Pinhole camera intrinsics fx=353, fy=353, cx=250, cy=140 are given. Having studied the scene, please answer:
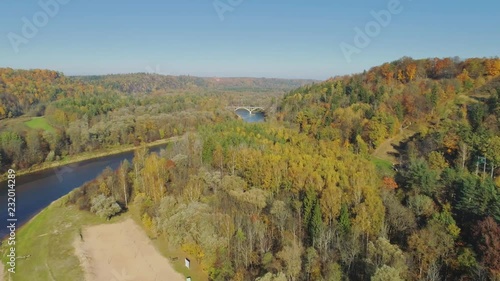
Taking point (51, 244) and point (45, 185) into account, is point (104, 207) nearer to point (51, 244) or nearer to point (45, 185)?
point (51, 244)

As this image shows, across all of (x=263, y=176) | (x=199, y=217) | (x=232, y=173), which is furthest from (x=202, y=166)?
(x=199, y=217)

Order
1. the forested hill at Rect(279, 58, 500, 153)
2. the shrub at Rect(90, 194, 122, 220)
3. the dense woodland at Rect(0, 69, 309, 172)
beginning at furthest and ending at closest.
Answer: the dense woodland at Rect(0, 69, 309, 172) < the forested hill at Rect(279, 58, 500, 153) < the shrub at Rect(90, 194, 122, 220)

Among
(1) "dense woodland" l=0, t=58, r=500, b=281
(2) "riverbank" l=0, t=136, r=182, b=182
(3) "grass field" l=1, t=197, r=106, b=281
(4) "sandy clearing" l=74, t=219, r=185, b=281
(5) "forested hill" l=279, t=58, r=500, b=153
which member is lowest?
(2) "riverbank" l=0, t=136, r=182, b=182

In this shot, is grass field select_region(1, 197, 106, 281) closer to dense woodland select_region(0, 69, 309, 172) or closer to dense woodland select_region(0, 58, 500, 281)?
dense woodland select_region(0, 58, 500, 281)

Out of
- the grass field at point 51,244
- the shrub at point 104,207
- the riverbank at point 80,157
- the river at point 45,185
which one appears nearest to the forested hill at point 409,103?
the riverbank at point 80,157

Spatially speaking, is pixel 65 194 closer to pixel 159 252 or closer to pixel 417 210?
pixel 159 252

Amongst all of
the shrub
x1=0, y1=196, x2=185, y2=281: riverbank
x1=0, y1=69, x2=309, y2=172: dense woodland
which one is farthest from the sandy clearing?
x1=0, y1=69, x2=309, y2=172: dense woodland
